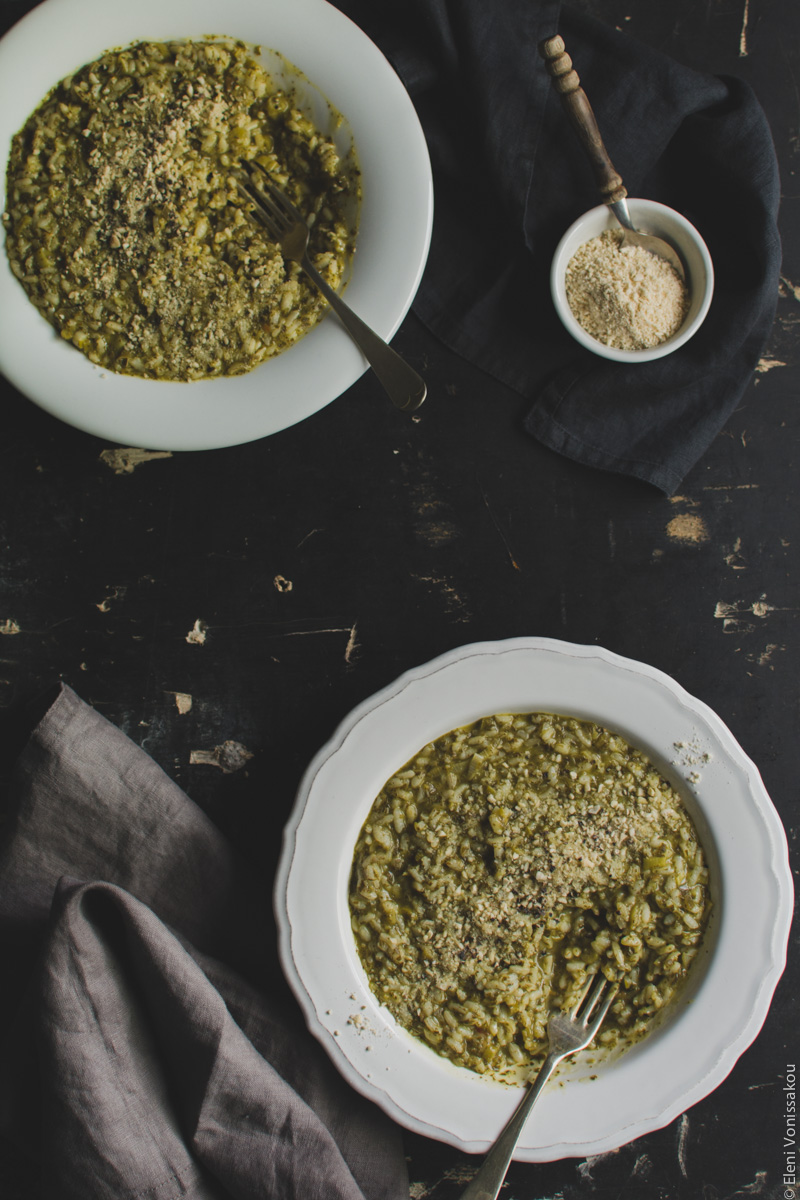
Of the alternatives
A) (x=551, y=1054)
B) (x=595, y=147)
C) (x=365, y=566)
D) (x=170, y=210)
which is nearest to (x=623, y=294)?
(x=595, y=147)

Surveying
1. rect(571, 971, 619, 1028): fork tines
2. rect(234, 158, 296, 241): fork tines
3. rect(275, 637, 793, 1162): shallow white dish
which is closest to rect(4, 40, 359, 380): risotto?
rect(234, 158, 296, 241): fork tines

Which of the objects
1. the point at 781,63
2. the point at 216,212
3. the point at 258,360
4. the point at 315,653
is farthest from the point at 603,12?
the point at 315,653

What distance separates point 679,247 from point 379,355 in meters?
0.77

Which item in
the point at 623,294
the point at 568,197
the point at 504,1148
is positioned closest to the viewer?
the point at 504,1148

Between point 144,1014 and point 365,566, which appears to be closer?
point 144,1014

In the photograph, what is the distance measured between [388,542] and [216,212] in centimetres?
85

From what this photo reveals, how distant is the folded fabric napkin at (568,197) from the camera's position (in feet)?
6.03

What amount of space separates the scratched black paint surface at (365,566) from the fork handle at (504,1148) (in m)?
0.78

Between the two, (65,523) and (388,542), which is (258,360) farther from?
(65,523)

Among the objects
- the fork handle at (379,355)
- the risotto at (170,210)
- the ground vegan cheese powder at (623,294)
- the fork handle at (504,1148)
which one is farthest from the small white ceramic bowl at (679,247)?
the fork handle at (504,1148)

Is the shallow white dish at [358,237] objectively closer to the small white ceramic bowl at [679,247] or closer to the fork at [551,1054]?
the small white ceramic bowl at [679,247]

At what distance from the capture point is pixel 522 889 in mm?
1737

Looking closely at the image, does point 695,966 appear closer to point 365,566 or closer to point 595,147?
point 365,566

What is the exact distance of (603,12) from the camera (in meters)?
1.95
